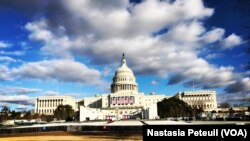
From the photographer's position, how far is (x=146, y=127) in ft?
39.6

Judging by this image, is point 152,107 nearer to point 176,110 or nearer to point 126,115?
point 176,110

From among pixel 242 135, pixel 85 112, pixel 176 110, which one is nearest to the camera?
pixel 242 135

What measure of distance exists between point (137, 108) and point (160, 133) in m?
182

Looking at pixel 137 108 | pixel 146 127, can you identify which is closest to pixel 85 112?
pixel 137 108

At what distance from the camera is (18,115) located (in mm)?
156875

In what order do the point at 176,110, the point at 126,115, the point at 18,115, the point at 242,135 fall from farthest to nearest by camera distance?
the point at 126,115 < the point at 18,115 < the point at 176,110 < the point at 242,135

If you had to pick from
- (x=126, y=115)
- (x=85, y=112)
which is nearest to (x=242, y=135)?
(x=85, y=112)

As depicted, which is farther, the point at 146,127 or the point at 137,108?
the point at 137,108

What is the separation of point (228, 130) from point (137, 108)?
18206 cm

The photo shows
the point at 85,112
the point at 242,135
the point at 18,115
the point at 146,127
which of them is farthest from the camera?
the point at 18,115

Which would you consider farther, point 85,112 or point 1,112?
point 1,112

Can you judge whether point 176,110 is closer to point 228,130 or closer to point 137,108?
point 137,108

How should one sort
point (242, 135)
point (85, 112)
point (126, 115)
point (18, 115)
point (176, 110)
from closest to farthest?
point (242, 135)
point (85, 112)
point (176, 110)
point (18, 115)
point (126, 115)

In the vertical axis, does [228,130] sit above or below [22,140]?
above
